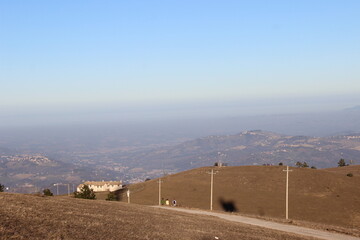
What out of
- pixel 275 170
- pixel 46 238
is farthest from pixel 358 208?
pixel 46 238

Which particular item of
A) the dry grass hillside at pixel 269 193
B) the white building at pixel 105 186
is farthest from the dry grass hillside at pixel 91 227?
the white building at pixel 105 186

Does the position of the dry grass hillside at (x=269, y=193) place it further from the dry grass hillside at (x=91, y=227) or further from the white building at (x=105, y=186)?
the dry grass hillside at (x=91, y=227)

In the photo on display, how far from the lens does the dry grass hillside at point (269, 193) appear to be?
219 feet

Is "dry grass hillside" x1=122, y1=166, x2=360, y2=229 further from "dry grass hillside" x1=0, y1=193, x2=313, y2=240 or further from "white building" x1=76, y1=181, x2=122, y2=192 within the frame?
"dry grass hillside" x1=0, y1=193, x2=313, y2=240

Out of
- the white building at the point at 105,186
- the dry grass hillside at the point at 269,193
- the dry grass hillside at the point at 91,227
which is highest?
the dry grass hillside at the point at 91,227

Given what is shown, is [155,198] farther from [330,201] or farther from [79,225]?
[79,225]

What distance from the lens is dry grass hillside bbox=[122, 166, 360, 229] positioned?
6681 cm

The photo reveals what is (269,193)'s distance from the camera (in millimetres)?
81062

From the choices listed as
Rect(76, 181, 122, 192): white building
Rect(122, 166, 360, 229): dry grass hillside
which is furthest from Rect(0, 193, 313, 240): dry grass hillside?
Rect(76, 181, 122, 192): white building

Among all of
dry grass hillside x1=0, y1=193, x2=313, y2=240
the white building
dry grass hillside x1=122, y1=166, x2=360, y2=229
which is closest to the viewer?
dry grass hillside x1=0, y1=193, x2=313, y2=240

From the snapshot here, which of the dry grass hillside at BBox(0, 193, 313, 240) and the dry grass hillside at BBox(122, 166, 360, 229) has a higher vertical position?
the dry grass hillside at BBox(0, 193, 313, 240)

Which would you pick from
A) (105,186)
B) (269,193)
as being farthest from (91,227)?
(105,186)

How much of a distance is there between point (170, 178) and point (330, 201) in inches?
1717

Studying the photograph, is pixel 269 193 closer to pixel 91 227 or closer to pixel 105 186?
pixel 105 186
